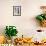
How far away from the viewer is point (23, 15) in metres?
3.46

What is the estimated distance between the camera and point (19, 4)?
345 centimetres

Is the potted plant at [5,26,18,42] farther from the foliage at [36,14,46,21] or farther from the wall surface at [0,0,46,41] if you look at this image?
the foliage at [36,14,46,21]

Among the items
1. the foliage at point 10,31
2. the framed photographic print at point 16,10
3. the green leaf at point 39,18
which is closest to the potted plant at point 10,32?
the foliage at point 10,31

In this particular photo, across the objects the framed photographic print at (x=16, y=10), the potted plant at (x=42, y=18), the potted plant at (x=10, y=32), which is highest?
the framed photographic print at (x=16, y=10)

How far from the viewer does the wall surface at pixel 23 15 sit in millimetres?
3451

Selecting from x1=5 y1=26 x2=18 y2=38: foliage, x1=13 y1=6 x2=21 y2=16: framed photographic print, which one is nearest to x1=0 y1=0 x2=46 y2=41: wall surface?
x1=13 y1=6 x2=21 y2=16: framed photographic print

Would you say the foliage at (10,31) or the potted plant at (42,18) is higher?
the potted plant at (42,18)

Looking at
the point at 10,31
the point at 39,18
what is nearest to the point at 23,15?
the point at 39,18

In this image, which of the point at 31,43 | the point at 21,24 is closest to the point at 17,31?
the point at 21,24

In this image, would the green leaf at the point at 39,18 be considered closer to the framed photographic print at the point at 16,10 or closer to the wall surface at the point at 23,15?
the wall surface at the point at 23,15

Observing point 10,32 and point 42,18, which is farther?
point 42,18

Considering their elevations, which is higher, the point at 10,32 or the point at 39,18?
the point at 39,18

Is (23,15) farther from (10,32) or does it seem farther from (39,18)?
(10,32)

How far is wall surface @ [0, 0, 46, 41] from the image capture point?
11.3 feet
